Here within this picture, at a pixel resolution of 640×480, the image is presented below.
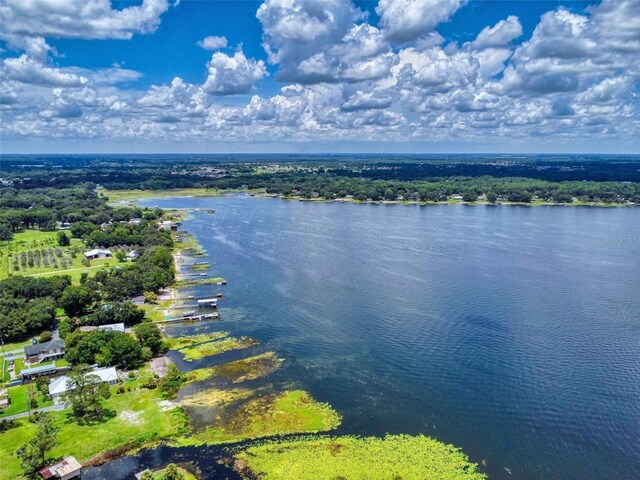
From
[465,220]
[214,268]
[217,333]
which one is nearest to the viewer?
[217,333]

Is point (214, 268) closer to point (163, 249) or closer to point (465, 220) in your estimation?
point (163, 249)

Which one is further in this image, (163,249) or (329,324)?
(163,249)

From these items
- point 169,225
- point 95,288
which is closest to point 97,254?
point 95,288

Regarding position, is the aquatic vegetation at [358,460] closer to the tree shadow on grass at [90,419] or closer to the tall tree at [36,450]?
the tree shadow on grass at [90,419]

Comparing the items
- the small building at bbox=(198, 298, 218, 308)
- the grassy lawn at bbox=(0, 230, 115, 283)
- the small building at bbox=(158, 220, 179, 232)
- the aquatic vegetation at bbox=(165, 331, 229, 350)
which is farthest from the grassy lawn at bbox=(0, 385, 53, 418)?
the small building at bbox=(158, 220, 179, 232)

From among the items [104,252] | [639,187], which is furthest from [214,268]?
[639,187]

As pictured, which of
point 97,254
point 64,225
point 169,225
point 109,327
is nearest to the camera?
point 109,327

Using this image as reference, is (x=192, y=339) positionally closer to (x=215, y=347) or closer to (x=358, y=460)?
(x=215, y=347)
